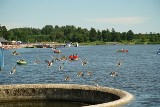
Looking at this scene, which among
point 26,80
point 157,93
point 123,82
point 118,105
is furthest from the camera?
point 26,80

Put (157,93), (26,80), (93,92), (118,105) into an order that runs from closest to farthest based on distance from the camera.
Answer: (118,105)
(93,92)
(157,93)
(26,80)

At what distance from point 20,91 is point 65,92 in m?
6.16

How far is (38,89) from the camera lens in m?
50.4

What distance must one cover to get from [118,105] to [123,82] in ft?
102

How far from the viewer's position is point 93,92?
47.0 m

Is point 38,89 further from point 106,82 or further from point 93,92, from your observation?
point 106,82

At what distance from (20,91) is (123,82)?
25670 millimetres

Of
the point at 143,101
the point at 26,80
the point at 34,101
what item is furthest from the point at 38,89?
the point at 26,80

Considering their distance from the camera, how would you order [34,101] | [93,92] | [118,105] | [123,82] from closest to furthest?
[118,105], [93,92], [34,101], [123,82]

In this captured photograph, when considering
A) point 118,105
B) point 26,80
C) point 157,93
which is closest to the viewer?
point 118,105

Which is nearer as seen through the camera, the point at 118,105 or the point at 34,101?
the point at 118,105

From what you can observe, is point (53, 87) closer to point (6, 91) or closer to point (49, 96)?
point (49, 96)

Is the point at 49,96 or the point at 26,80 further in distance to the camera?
the point at 26,80

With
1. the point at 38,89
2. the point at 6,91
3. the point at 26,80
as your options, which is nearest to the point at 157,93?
the point at 38,89
